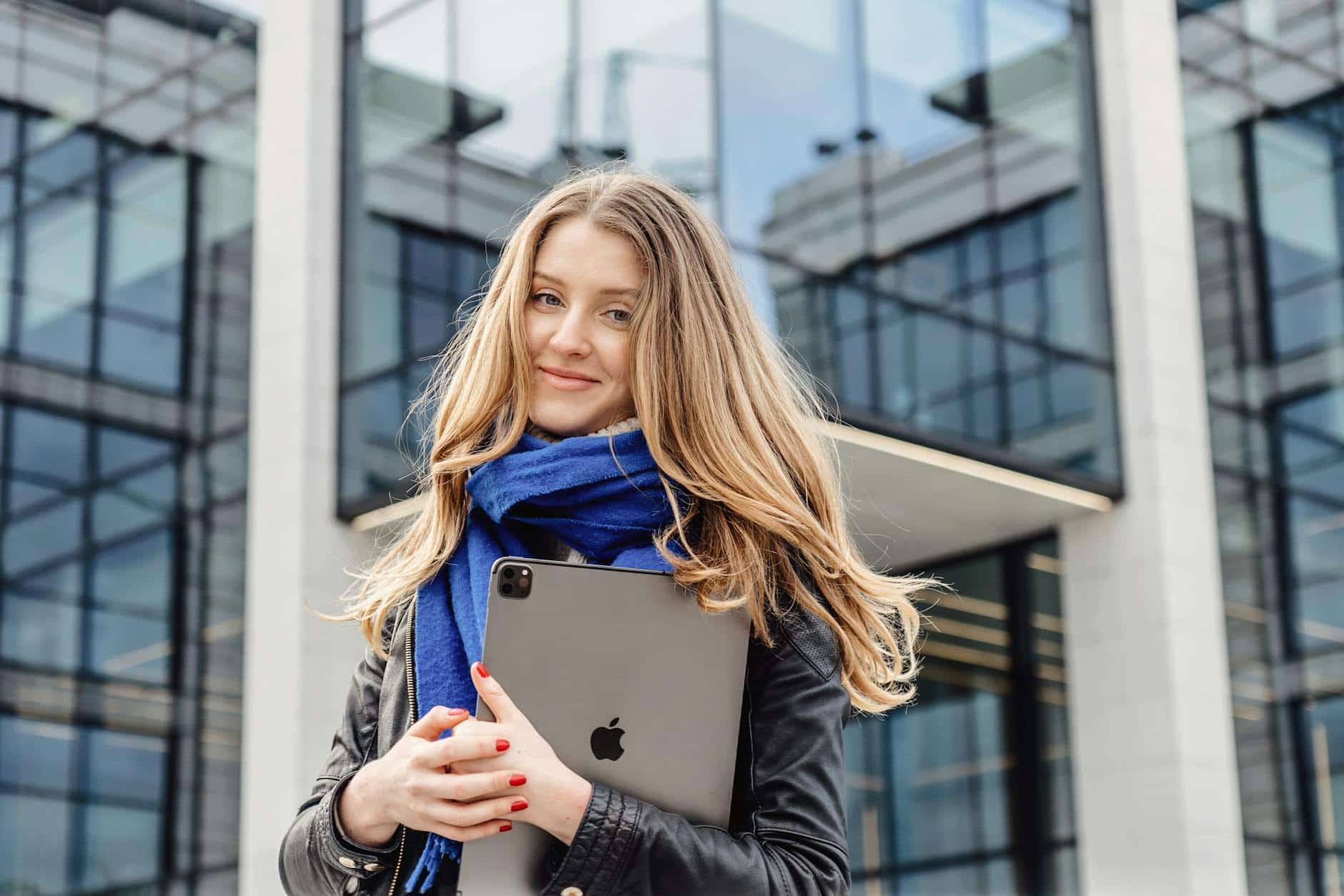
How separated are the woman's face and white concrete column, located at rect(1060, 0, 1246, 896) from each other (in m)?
10.4

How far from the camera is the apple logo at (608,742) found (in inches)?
74.6

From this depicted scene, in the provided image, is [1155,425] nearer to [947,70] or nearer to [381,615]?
[947,70]

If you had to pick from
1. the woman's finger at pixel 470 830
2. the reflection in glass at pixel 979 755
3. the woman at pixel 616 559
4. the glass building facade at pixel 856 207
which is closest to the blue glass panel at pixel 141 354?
the glass building facade at pixel 856 207

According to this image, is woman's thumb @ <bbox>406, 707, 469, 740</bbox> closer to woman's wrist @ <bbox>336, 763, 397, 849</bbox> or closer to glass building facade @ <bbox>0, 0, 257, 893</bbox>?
woman's wrist @ <bbox>336, 763, 397, 849</bbox>

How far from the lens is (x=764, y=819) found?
1.96 meters

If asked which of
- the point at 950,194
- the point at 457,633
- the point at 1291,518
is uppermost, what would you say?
the point at 950,194

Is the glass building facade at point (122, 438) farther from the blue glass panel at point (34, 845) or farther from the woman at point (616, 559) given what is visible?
the woman at point (616, 559)

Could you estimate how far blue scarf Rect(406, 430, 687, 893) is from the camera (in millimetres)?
2021

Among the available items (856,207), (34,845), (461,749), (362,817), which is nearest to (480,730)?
(461,749)

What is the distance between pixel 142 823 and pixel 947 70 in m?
8.74

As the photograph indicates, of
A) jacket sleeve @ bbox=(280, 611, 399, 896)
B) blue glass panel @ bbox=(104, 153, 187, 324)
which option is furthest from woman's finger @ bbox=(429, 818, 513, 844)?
blue glass panel @ bbox=(104, 153, 187, 324)

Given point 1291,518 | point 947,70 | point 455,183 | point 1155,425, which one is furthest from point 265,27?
point 1291,518

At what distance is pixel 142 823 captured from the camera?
12977 mm

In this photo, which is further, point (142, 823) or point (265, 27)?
point (265, 27)
